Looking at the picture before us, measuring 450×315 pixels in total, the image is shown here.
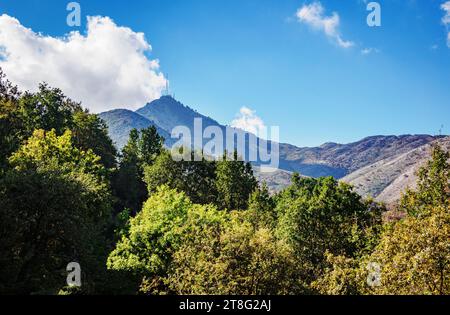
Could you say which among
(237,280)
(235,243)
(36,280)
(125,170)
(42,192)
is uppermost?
(125,170)

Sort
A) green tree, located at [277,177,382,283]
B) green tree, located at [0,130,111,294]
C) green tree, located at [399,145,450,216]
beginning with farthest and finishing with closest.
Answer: green tree, located at [277,177,382,283] → green tree, located at [399,145,450,216] → green tree, located at [0,130,111,294]

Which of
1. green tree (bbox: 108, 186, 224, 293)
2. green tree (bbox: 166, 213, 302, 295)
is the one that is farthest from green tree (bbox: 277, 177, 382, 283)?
green tree (bbox: 166, 213, 302, 295)

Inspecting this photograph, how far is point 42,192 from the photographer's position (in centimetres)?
2544

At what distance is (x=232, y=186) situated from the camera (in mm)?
73750

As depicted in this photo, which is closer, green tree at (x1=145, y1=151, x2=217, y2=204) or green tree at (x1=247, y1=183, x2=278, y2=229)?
green tree at (x1=247, y1=183, x2=278, y2=229)

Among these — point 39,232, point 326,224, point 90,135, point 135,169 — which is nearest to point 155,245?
point 39,232

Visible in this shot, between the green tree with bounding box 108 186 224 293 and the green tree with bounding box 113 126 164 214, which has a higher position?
the green tree with bounding box 113 126 164 214

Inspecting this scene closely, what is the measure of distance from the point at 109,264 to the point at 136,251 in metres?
3.13

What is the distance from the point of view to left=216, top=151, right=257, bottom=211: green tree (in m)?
73.6

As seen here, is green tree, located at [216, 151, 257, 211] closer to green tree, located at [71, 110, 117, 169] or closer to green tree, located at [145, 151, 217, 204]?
green tree, located at [145, 151, 217, 204]

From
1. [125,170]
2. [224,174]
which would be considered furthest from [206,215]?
[125,170]

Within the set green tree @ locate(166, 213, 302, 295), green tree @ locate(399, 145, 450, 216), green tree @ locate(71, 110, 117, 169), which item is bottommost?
green tree @ locate(166, 213, 302, 295)

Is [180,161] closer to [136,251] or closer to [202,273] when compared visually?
[136,251]

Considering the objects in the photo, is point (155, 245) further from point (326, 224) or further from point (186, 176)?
point (186, 176)
